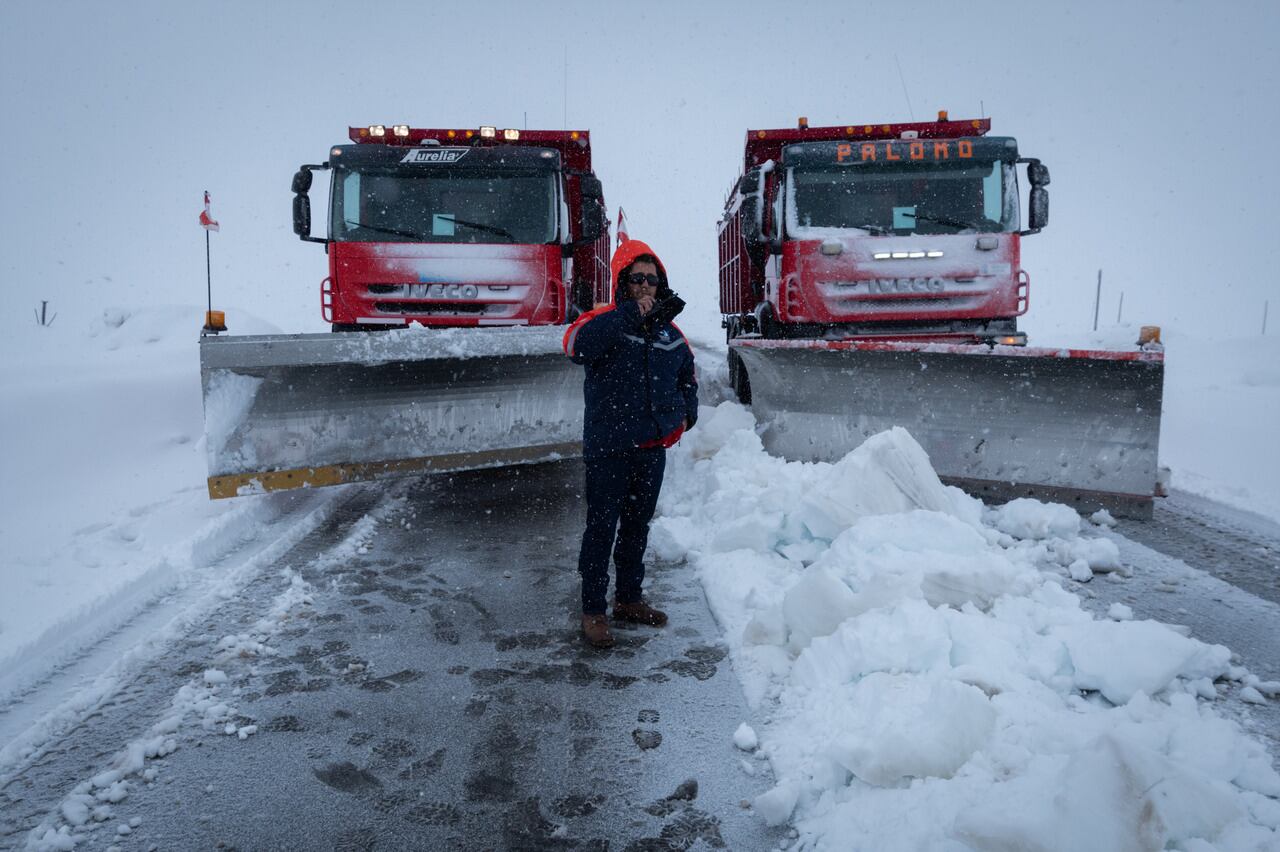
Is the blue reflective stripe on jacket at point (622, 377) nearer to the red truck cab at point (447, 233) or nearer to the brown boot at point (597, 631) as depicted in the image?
the brown boot at point (597, 631)

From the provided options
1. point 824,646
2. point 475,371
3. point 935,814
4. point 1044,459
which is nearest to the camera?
point 935,814

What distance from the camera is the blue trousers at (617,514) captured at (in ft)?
11.1

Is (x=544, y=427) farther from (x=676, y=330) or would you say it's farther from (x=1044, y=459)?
(x=1044, y=459)

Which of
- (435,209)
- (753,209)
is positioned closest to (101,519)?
(435,209)

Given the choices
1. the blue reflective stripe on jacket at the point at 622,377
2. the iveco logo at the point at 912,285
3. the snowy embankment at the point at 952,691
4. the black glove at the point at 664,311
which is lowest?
the snowy embankment at the point at 952,691

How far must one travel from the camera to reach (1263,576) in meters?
4.05

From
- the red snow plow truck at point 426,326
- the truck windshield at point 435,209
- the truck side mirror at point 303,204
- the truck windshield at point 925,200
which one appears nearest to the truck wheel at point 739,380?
the truck windshield at point 925,200

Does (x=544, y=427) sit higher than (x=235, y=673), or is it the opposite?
(x=544, y=427)

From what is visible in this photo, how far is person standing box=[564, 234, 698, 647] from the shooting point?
3.28m

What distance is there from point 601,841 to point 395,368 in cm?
399

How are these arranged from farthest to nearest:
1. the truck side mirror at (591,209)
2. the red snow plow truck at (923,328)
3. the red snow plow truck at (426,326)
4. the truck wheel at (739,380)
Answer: the truck wheel at (739,380), the truck side mirror at (591,209), the red snow plow truck at (923,328), the red snow plow truck at (426,326)

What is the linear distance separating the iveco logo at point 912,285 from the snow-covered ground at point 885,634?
199 cm

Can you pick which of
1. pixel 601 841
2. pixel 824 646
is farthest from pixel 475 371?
pixel 601 841

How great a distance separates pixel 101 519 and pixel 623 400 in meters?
3.90
